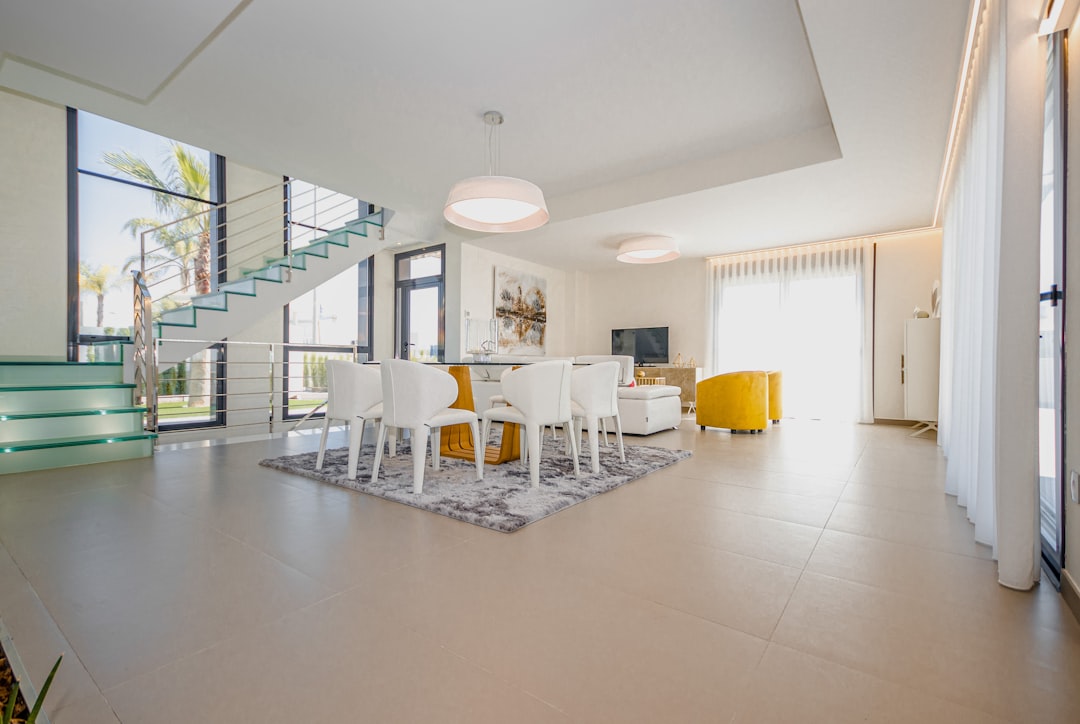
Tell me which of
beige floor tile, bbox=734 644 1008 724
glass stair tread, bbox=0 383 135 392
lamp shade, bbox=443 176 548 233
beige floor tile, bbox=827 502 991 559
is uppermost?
lamp shade, bbox=443 176 548 233

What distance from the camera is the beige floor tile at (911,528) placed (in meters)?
2.13

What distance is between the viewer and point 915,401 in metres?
5.27

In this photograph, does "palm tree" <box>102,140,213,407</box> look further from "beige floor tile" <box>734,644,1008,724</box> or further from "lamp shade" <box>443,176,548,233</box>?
"beige floor tile" <box>734,644,1008,724</box>


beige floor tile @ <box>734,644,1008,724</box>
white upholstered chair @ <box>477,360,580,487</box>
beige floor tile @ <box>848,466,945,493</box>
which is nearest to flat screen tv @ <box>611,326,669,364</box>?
beige floor tile @ <box>848,466,945,493</box>

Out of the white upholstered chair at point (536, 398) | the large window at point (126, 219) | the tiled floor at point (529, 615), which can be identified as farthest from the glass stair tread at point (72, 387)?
the white upholstered chair at point (536, 398)

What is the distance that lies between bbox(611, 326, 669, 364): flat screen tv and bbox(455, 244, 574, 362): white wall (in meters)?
1.07

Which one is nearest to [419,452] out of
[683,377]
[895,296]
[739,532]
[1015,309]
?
[739,532]

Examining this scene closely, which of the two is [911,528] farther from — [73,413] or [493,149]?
[73,413]

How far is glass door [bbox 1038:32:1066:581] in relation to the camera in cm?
178

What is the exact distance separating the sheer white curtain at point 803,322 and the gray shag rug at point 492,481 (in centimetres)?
399

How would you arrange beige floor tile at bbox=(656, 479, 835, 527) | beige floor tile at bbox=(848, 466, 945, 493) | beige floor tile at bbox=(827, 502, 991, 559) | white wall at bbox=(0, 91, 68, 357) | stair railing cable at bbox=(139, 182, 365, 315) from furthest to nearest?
stair railing cable at bbox=(139, 182, 365, 315)
white wall at bbox=(0, 91, 68, 357)
beige floor tile at bbox=(848, 466, 945, 493)
beige floor tile at bbox=(656, 479, 835, 527)
beige floor tile at bbox=(827, 502, 991, 559)

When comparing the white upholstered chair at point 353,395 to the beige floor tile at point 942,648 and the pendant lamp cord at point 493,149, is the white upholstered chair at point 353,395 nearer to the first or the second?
the pendant lamp cord at point 493,149

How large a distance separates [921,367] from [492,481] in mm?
4876

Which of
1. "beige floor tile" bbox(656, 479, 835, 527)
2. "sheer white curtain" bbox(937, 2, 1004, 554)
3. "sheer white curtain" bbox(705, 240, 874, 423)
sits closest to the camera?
"sheer white curtain" bbox(937, 2, 1004, 554)
